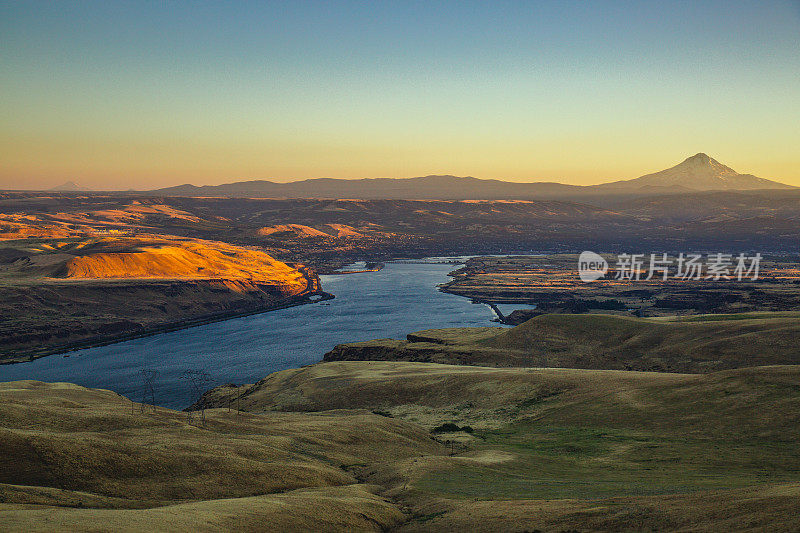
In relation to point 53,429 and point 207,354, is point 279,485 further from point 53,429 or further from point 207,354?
point 207,354

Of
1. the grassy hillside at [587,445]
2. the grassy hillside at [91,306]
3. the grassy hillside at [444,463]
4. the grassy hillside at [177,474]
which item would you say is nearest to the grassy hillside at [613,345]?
the grassy hillside at [587,445]

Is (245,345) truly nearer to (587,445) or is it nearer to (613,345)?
(613,345)

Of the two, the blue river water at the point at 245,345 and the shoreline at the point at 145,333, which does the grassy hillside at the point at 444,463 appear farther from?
the shoreline at the point at 145,333

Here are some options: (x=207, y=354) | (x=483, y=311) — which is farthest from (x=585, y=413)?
(x=483, y=311)

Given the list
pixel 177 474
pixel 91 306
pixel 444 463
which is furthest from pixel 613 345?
pixel 91 306

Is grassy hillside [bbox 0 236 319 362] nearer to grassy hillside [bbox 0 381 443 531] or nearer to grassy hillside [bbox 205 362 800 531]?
grassy hillside [bbox 205 362 800 531]

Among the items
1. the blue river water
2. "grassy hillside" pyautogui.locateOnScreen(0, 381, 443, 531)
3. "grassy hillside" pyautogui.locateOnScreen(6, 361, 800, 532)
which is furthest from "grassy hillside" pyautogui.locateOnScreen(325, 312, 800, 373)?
"grassy hillside" pyautogui.locateOnScreen(0, 381, 443, 531)
